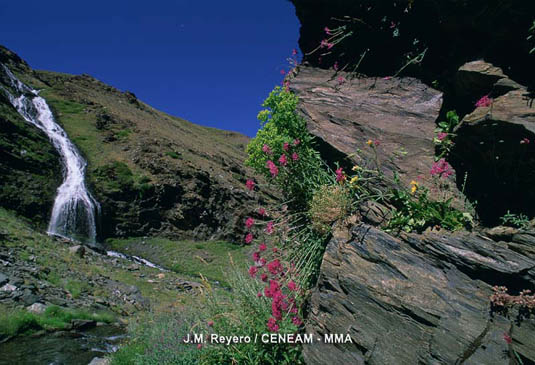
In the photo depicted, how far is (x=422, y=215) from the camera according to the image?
3.62 m

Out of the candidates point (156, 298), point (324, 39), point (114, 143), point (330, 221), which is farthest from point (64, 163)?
point (330, 221)

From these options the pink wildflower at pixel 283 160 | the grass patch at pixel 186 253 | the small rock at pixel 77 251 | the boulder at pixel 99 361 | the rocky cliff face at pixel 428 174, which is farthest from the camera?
the grass patch at pixel 186 253

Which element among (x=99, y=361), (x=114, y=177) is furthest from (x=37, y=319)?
(x=114, y=177)

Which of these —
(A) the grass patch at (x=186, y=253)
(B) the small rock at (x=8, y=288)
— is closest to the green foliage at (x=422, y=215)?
(B) the small rock at (x=8, y=288)

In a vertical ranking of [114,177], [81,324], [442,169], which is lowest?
[81,324]

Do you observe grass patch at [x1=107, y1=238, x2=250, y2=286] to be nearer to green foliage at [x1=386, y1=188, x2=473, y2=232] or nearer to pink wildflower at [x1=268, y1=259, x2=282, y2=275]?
pink wildflower at [x1=268, y1=259, x2=282, y2=275]

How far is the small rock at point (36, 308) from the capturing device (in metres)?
7.61

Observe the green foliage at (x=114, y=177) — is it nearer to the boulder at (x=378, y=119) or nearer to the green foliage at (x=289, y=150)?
the green foliage at (x=289, y=150)

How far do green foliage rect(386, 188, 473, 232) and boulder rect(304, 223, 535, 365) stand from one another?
0.22 metres

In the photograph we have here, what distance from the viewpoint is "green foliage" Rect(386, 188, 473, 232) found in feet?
11.5

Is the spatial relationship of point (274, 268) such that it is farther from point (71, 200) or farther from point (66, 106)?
point (66, 106)

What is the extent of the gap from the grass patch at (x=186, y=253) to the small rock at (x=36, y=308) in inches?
382

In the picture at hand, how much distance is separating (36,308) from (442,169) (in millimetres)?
8959

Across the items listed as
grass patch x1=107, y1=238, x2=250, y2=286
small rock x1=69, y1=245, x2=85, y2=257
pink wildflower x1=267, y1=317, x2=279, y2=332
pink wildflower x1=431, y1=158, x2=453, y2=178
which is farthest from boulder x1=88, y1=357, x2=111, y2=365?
grass patch x1=107, y1=238, x2=250, y2=286
